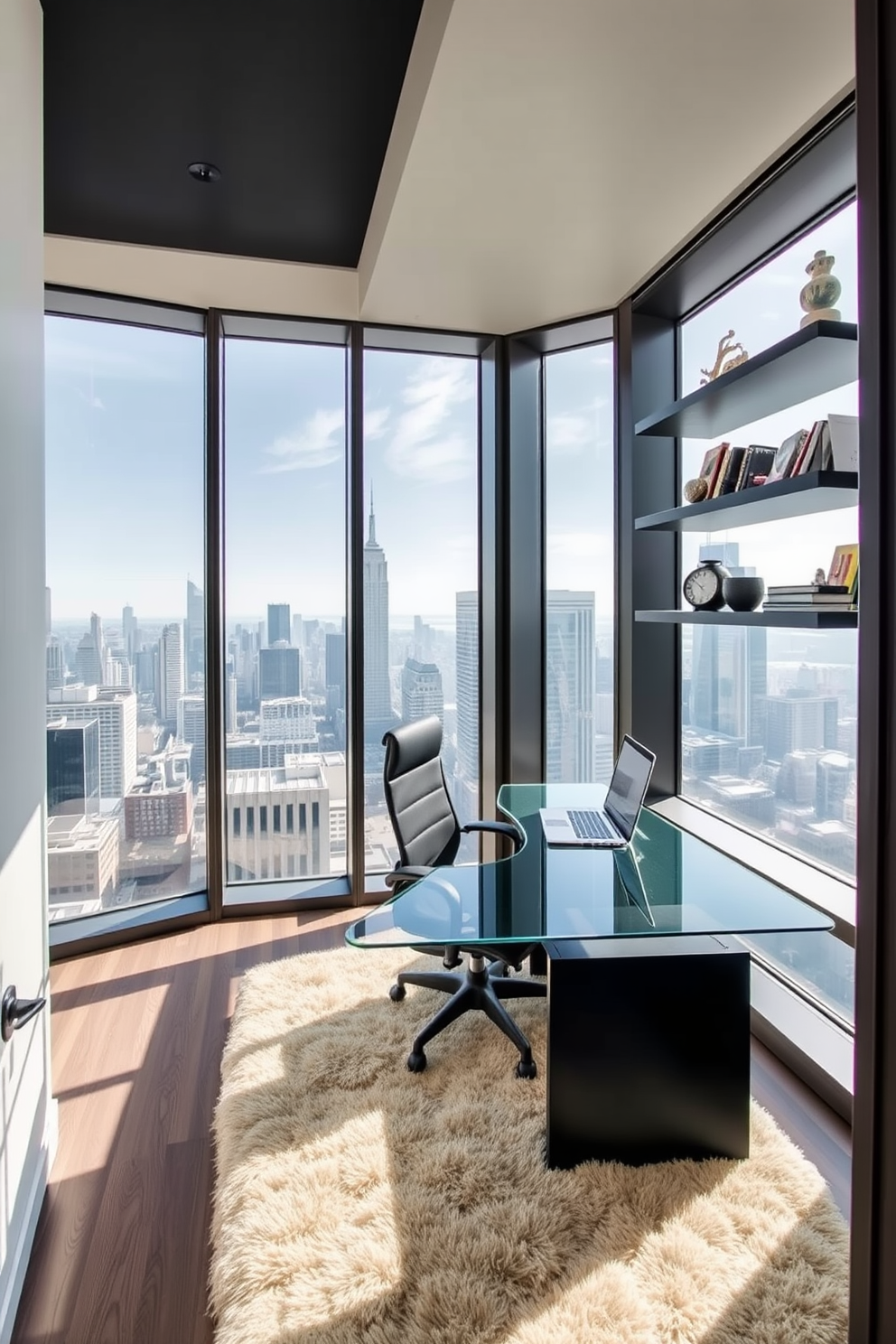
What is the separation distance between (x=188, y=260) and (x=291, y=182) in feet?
2.56

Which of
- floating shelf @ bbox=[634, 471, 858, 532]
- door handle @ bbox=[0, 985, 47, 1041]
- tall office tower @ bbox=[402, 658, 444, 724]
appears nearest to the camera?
door handle @ bbox=[0, 985, 47, 1041]

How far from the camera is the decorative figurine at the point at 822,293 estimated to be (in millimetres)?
1949

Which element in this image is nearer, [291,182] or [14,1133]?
[14,1133]

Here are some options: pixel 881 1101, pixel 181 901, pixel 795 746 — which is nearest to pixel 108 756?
pixel 181 901

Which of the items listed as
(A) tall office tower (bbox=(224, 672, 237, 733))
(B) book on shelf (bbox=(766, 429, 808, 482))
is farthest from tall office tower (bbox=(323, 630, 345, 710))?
(B) book on shelf (bbox=(766, 429, 808, 482))

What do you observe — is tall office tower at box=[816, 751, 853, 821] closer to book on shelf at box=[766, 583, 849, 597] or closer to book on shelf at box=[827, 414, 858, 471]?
book on shelf at box=[766, 583, 849, 597]

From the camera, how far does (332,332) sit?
3529mm

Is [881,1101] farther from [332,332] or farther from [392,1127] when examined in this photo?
[332,332]

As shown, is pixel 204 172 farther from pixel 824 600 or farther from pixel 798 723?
pixel 798 723

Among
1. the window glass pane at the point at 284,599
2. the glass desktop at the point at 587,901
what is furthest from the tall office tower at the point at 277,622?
the glass desktop at the point at 587,901

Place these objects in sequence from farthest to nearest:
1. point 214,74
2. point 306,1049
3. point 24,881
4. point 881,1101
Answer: point 306,1049 < point 214,74 < point 24,881 < point 881,1101

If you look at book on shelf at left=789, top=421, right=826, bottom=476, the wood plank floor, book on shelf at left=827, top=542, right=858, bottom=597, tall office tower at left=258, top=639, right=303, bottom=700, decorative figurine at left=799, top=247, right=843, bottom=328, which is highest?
decorative figurine at left=799, top=247, right=843, bottom=328

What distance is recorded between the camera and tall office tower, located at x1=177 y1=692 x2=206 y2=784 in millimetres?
3473

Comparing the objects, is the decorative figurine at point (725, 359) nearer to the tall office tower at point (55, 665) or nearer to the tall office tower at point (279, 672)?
the tall office tower at point (279, 672)
